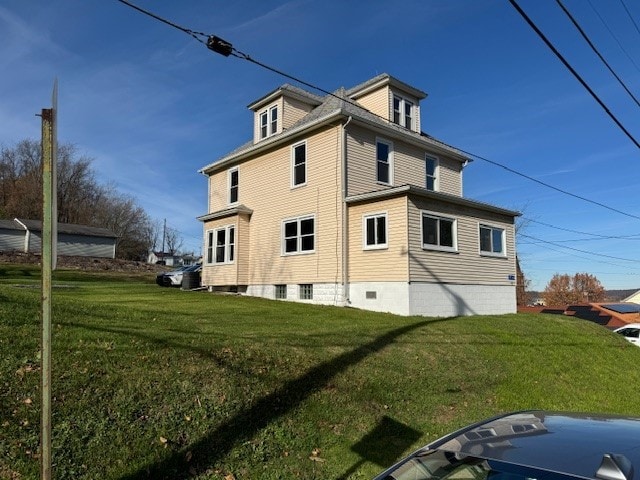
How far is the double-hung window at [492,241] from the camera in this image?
19438 mm

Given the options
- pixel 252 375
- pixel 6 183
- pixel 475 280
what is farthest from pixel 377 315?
pixel 6 183

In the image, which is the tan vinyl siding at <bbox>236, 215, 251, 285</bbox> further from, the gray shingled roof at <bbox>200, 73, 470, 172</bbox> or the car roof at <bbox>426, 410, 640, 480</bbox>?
the car roof at <bbox>426, 410, 640, 480</bbox>

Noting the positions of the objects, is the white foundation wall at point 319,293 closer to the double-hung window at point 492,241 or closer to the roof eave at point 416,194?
the roof eave at point 416,194

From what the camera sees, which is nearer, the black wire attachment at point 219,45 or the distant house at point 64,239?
the black wire attachment at point 219,45

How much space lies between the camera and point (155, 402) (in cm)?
543

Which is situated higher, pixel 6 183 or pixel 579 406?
pixel 6 183

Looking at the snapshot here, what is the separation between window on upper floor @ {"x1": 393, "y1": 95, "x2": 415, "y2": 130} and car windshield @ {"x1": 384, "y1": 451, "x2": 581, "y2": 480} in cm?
2029

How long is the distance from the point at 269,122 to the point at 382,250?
9.26 metres

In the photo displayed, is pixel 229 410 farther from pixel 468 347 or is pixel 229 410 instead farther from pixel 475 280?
pixel 475 280

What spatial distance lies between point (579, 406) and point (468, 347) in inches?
94.7

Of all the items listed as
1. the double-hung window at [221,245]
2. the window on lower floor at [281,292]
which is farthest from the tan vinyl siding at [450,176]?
the double-hung window at [221,245]

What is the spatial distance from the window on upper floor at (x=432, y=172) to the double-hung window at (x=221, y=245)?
893cm

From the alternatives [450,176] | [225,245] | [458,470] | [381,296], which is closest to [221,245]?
[225,245]

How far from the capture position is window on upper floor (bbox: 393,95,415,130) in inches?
861
